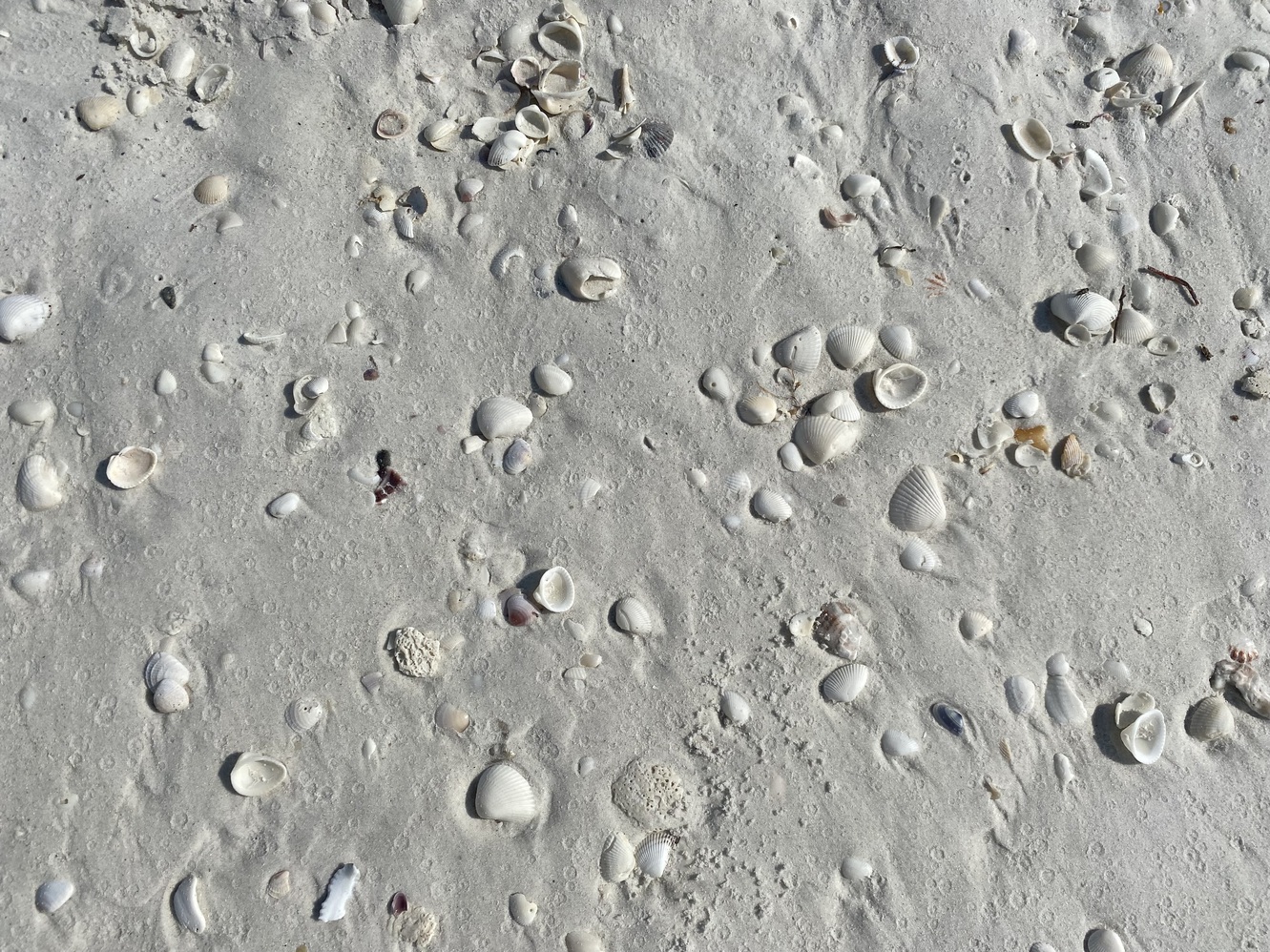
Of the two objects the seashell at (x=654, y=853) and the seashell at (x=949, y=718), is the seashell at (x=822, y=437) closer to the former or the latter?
the seashell at (x=949, y=718)

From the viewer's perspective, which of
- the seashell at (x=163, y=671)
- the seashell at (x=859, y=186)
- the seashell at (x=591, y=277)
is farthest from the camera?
the seashell at (x=859, y=186)

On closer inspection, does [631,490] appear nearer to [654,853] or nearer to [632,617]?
[632,617]

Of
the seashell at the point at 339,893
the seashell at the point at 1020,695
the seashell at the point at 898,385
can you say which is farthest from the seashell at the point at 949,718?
the seashell at the point at 339,893

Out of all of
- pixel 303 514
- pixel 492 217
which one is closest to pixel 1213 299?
pixel 492 217

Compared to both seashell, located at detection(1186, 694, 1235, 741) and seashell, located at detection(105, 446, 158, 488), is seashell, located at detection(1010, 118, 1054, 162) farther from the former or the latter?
seashell, located at detection(105, 446, 158, 488)

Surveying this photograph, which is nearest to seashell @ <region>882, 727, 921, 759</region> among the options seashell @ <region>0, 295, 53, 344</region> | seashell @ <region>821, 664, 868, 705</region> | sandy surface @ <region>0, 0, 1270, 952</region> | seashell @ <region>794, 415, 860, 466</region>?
sandy surface @ <region>0, 0, 1270, 952</region>

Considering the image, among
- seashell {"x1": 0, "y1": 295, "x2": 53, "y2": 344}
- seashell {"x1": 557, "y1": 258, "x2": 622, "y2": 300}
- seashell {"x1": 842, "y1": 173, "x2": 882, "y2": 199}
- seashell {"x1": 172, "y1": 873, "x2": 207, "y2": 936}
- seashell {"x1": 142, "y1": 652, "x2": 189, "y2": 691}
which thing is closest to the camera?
seashell {"x1": 172, "y1": 873, "x2": 207, "y2": 936}

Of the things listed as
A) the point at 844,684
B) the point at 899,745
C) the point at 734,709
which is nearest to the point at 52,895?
the point at 734,709
